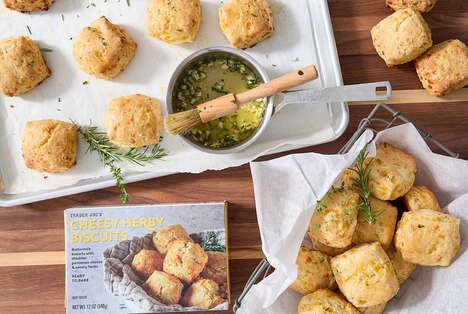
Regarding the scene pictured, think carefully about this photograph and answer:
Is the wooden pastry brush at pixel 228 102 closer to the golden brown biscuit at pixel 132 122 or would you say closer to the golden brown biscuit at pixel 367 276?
the golden brown biscuit at pixel 132 122

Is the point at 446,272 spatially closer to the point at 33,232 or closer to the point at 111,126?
the point at 111,126

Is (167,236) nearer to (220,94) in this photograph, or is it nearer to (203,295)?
(203,295)

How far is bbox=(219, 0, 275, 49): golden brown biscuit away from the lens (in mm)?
1696

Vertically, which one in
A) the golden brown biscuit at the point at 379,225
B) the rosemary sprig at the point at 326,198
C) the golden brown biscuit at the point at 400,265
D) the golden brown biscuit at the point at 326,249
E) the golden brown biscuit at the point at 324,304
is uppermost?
the rosemary sprig at the point at 326,198

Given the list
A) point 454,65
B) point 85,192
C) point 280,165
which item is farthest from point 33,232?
point 454,65

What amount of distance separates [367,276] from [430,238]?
0.72ft

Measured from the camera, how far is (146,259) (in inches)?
68.3

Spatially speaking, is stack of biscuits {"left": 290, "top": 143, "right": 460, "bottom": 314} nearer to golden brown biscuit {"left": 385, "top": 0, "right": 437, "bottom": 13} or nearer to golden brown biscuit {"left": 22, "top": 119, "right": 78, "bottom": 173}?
golden brown biscuit {"left": 385, "top": 0, "right": 437, "bottom": 13}

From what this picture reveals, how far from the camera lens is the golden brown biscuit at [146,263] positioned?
173cm

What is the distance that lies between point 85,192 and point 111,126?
0.96 ft

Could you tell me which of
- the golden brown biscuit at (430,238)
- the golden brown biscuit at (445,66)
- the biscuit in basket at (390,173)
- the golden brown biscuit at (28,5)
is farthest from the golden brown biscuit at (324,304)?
the golden brown biscuit at (28,5)

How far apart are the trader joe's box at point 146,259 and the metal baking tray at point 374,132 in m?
0.12

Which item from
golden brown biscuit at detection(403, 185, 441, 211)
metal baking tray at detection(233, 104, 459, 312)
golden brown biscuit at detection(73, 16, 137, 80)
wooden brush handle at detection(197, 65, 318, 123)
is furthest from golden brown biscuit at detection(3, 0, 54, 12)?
golden brown biscuit at detection(403, 185, 441, 211)

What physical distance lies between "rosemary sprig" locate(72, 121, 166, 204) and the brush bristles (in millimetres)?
190
